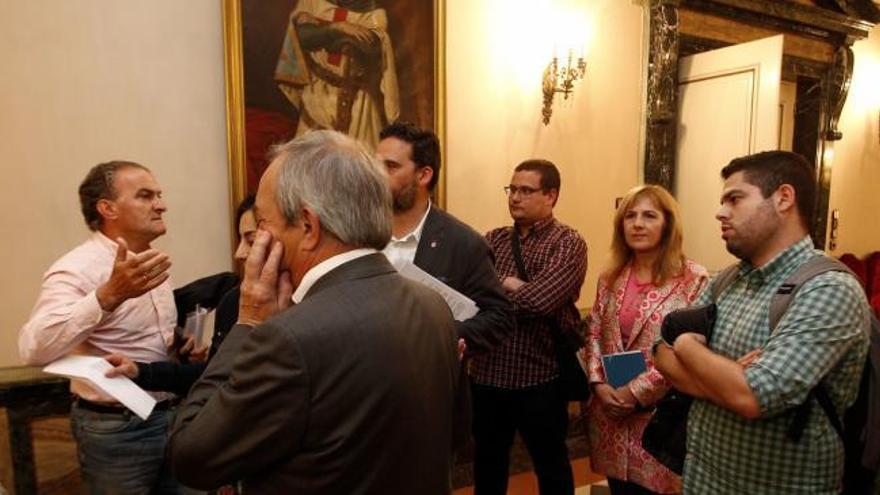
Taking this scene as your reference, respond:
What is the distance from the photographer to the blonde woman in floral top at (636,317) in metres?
2.41

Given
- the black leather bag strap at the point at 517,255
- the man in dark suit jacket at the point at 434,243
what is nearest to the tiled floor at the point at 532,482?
the black leather bag strap at the point at 517,255

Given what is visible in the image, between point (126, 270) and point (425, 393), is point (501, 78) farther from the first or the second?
point (425, 393)

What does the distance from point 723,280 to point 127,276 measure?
1.87 metres

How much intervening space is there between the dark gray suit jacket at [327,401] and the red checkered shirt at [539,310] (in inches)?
59.6

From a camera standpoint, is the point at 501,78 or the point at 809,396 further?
the point at 501,78

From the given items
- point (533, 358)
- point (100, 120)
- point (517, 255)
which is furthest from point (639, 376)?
point (100, 120)

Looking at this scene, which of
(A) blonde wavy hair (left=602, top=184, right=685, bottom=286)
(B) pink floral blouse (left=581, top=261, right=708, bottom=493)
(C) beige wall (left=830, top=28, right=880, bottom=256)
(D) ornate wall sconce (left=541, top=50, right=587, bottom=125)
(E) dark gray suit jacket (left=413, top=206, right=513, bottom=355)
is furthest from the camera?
(C) beige wall (left=830, top=28, right=880, bottom=256)

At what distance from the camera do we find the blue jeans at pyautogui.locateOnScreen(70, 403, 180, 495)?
191cm

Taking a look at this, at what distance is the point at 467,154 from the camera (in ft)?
11.7

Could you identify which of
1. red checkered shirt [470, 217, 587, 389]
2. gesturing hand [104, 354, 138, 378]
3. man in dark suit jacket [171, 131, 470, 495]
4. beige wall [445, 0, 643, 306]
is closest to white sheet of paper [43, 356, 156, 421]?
gesturing hand [104, 354, 138, 378]

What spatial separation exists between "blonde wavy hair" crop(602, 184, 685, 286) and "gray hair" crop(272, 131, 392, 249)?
1.74 m

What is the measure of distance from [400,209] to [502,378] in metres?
0.98

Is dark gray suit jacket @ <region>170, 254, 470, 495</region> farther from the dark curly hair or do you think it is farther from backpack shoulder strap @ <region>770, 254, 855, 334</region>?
the dark curly hair

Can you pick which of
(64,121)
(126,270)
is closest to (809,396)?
(126,270)
